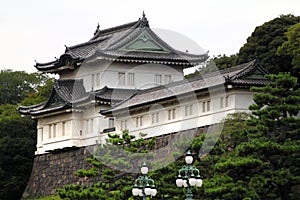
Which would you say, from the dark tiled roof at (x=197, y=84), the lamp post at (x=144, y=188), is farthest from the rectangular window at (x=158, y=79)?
the lamp post at (x=144, y=188)

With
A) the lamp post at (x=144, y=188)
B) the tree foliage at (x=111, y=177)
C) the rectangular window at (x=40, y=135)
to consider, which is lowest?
the lamp post at (x=144, y=188)

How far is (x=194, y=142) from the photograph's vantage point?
36.1 m

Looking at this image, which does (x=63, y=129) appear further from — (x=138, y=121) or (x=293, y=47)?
(x=293, y=47)

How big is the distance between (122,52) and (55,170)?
6.59m

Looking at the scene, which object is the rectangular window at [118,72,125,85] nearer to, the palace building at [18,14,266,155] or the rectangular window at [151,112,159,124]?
the palace building at [18,14,266,155]

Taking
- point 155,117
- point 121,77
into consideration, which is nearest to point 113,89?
point 121,77

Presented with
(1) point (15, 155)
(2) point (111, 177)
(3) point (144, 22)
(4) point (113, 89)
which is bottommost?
(2) point (111, 177)

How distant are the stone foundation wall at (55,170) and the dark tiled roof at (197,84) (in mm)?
3176

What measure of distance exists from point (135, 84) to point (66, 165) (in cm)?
521

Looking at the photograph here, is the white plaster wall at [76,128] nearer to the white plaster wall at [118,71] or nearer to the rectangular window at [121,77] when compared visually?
the white plaster wall at [118,71]

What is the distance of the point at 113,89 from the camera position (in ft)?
176

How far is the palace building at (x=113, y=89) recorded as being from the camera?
159 feet

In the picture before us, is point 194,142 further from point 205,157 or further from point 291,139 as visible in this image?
point 291,139

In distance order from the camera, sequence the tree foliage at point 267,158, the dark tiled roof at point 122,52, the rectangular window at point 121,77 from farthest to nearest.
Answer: the rectangular window at point 121,77, the dark tiled roof at point 122,52, the tree foliage at point 267,158
